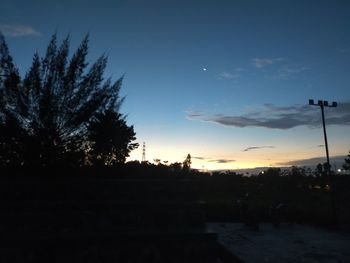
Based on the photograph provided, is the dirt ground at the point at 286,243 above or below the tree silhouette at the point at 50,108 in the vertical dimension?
below

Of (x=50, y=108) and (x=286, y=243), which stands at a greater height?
(x=50, y=108)

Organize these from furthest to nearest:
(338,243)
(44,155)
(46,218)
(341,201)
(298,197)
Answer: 1. (298,197)
2. (341,201)
3. (44,155)
4. (338,243)
5. (46,218)

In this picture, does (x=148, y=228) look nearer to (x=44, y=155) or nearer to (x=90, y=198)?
(x=90, y=198)

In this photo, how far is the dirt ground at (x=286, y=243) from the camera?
10.6 metres

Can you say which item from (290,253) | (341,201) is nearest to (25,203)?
(290,253)

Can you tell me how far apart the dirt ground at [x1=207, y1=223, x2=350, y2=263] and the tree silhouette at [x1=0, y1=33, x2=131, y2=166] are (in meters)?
7.45

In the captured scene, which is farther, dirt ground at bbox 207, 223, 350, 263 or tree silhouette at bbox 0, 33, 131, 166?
tree silhouette at bbox 0, 33, 131, 166

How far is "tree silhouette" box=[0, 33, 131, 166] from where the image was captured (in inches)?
598

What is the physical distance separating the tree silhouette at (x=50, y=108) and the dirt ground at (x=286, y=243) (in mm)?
7446

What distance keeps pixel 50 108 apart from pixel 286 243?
10928 mm

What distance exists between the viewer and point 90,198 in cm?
1162

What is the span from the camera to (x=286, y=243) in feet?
43.1

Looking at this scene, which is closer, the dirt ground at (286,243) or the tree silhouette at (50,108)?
the dirt ground at (286,243)

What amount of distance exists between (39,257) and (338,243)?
1059cm
